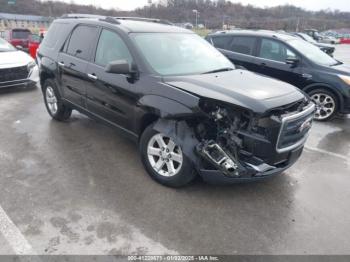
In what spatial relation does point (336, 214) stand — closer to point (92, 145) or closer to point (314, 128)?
point (314, 128)

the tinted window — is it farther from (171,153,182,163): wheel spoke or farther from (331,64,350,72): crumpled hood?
(331,64,350,72): crumpled hood

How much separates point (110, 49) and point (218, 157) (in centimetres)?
223

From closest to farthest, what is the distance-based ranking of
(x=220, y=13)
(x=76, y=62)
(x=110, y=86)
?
(x=110, y=86), (x=76, y=62), (x=220, y=13)

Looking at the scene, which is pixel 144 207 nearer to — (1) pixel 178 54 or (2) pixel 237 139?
(2) pixel 237 139

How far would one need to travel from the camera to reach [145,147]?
12.1ft

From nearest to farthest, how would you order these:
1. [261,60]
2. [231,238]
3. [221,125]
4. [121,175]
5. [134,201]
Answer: [231,238], [221,125], [134,201], [121,175], [261,60]

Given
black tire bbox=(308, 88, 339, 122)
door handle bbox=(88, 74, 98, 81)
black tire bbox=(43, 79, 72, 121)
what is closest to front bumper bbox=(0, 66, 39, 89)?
black tire bbox=(43, 79, 72, 121)

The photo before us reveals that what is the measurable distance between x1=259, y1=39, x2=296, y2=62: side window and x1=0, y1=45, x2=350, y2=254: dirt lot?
9.28 feet

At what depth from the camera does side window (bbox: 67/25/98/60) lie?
14.9 ft

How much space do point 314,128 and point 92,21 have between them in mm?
4600

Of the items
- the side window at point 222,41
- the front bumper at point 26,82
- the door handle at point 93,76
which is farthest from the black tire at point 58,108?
the side window at point 222,41

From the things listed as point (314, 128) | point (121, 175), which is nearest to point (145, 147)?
point (121, 175)

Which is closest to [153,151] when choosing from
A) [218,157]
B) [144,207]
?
[144,207]

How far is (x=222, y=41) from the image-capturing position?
793cm
